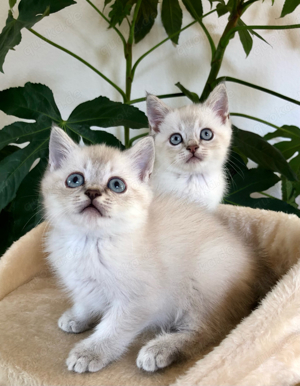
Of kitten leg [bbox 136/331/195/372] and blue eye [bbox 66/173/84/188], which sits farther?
blue eye [bbox 66/173/84/188]

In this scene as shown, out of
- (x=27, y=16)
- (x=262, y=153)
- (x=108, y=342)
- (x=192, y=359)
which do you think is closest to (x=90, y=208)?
(x=108, y=342)

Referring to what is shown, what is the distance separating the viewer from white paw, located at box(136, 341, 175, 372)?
739 mm

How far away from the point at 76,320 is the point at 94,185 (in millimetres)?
389

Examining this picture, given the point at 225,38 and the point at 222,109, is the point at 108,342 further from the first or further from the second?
the point at 225,38

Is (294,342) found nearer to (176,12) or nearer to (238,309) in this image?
(238,309)

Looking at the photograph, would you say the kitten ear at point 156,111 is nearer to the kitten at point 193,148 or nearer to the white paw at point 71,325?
the kitten at point 193,148

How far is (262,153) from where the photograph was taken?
141cm

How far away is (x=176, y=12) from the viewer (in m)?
1.77

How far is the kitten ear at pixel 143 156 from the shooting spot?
3.07 ft

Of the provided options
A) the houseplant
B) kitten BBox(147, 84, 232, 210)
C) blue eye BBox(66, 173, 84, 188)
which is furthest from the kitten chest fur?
blue eye BBox(66, 173, 84, 188)

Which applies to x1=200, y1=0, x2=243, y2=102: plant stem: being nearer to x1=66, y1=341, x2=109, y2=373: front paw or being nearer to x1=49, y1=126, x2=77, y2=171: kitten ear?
x1=49, y1=126, x2=77, y2=171: kitten ear

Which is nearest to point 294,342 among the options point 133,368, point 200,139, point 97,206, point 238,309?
point 238,309

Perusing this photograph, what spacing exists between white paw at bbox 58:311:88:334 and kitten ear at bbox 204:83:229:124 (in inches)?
37.1

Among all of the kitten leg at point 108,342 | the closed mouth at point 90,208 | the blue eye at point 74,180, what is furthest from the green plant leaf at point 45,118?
the kitten leg at point 108,342
